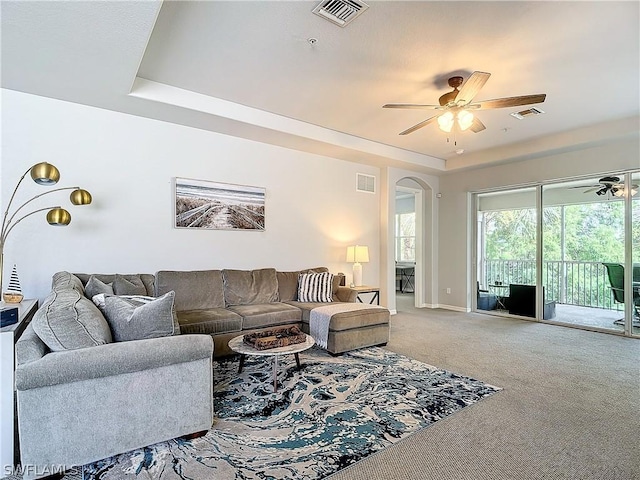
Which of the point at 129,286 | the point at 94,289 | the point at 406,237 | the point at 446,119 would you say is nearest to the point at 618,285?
the point at 446,119

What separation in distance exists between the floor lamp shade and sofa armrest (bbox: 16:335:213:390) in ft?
11.6

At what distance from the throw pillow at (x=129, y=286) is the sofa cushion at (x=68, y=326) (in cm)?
145

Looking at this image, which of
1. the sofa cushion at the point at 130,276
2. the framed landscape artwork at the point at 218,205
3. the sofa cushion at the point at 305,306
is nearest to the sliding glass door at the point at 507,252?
the sofa cushion at the point at 305,306

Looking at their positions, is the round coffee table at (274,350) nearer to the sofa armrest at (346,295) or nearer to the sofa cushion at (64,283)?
the sofa cushion at (64,283)

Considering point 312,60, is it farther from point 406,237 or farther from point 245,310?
point 406,237

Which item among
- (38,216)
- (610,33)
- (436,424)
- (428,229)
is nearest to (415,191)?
(428,229)

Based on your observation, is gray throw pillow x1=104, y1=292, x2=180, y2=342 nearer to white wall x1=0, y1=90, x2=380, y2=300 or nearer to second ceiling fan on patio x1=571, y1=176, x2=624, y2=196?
white wall x1=0, y1=90, x2=380, y2=300

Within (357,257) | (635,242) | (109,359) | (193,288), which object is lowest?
(109,359)

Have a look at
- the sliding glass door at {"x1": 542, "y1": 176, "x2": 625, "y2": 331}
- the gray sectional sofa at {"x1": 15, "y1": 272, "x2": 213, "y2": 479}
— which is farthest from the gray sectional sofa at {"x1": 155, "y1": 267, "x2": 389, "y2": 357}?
the sliding glass door at {"x1": 542, "y1": 176, "x2": 625, "y2": 331}

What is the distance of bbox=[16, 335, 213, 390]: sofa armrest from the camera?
1.69m

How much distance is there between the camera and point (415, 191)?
746cm

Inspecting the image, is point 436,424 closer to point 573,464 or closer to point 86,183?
point 573,464

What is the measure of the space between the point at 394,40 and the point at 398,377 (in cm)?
290

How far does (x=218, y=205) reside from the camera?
4547 millimetres
